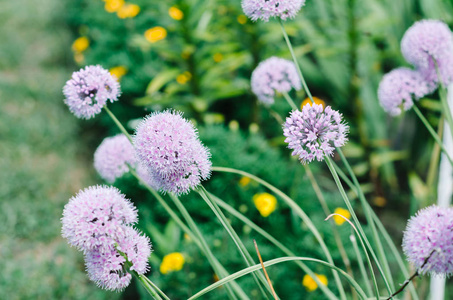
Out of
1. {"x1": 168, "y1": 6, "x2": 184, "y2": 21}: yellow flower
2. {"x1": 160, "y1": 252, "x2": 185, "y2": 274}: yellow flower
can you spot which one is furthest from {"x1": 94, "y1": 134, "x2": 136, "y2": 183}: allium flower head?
{"x1": 168, "y1": 6, "x2": 184, "y2": 21}: yellow flower

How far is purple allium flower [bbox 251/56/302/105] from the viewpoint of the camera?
119 cm

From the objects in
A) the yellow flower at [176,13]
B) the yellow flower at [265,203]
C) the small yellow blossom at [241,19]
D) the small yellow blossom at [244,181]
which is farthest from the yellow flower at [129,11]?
the yellow flower at [265,203]

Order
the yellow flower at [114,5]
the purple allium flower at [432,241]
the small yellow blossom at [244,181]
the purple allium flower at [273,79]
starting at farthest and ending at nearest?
the yellow flower at [114,5]
the small yellow blossom at [244,181]
the purple allium flower at [273,79]
the purple allium flower at [432,241]

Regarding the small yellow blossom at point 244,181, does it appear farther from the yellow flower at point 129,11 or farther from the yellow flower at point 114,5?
the yellow flower at point 114,5

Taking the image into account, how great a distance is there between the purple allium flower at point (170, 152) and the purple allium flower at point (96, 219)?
3.2 inches

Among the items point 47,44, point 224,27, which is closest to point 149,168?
point 224,27

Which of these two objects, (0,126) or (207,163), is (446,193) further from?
(0,126)

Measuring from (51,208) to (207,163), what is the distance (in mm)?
1833

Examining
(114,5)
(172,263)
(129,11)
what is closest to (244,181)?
(172,263)

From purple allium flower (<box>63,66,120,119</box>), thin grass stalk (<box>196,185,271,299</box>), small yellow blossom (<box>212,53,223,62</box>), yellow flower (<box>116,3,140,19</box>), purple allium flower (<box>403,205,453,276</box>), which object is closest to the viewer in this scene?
purple allium flower (<box>403,205,453,276</box>)

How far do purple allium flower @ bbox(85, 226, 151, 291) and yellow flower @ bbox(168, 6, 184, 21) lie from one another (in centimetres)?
167

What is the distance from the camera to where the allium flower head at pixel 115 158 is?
3.39 ft

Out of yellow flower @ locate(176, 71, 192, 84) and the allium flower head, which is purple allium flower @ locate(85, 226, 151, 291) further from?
yellow flower @ locate(176, 71, 192, 84)

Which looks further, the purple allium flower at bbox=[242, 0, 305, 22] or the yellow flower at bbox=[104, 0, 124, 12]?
the yellow flower at bbox=[104, 0, 124, 12]
